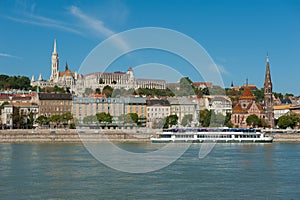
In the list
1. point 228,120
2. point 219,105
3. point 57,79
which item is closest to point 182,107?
point 228,120

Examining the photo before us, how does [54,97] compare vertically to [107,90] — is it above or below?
below

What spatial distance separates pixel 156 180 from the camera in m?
21.8

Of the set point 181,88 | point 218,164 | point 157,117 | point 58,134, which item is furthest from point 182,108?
point 218,164

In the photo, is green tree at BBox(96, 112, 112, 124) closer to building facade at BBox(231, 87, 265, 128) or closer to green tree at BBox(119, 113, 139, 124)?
green tree at BBox(119, 113, 139, 124)

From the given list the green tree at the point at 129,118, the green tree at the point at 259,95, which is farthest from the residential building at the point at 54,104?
the green tree at the point at 259,95

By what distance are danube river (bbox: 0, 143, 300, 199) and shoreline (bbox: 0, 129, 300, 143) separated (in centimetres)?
2240

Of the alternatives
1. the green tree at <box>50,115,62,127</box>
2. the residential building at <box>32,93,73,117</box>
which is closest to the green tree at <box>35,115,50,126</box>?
the green tree at <box>50,115,62,127</box>

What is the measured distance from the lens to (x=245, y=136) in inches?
1912

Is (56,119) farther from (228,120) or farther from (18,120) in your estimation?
(228,120)

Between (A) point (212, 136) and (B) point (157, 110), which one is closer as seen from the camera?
(A) point (212, 136)

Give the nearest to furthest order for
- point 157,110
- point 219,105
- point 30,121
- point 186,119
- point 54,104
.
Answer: point 30,121
point 186,119
point 54,104
point 157,110
point 219,105

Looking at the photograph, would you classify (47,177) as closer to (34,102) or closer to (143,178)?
(143,178)

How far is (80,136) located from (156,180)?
107 feet

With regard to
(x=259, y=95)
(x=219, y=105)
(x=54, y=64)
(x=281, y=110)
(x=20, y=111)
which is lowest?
(x=20, y=111)
